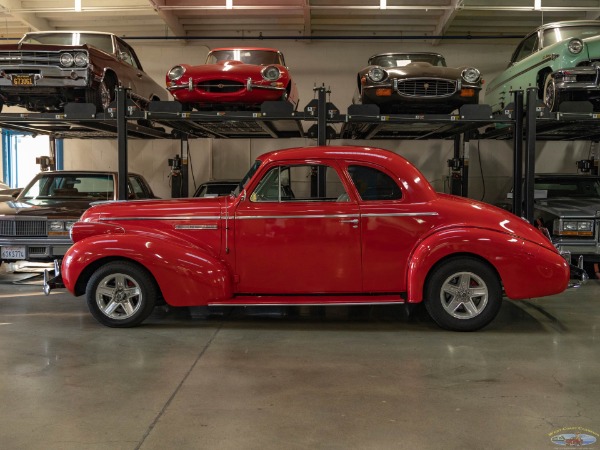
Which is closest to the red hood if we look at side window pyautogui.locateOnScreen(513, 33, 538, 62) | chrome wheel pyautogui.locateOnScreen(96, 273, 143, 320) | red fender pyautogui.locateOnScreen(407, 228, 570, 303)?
chrome wheel pyautogui.locateOnScreen(96, 273, 143, 320)

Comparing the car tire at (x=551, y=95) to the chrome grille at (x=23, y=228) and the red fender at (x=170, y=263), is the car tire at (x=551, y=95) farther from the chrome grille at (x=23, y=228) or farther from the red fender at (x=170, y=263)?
the chrome grille at (x=23, y=228)

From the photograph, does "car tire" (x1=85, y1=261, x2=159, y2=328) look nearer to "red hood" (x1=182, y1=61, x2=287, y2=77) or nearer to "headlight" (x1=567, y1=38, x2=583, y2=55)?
"red hood" (x1=182, y1=61, x2=287, y2=77)

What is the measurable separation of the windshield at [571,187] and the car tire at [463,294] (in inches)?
182

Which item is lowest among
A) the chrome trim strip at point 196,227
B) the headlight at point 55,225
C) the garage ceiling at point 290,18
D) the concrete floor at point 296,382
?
the concrete floor at point 296,382

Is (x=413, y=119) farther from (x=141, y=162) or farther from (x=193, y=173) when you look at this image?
(x=141, y=162)

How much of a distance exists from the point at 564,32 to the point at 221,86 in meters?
5.55

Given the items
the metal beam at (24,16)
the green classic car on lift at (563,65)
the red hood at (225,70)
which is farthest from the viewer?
the metal beam at (24,16)

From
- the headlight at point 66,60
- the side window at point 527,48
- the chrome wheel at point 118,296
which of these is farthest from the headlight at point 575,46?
the headlight at point 66,60

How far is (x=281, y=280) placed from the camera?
5.52 metres

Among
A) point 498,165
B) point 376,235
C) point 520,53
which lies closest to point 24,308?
point 376,235

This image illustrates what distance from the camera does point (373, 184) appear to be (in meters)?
5.54

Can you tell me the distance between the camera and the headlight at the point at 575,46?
7.70 m

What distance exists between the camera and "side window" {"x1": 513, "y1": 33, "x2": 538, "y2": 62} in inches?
367

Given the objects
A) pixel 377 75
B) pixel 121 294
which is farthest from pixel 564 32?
pixel 121 294
